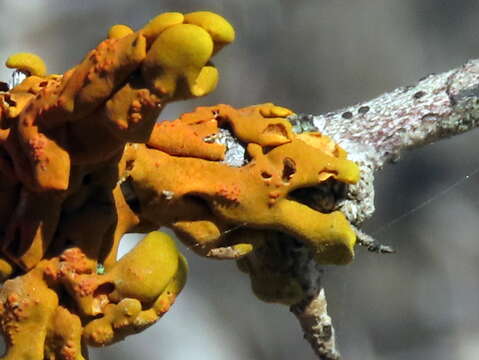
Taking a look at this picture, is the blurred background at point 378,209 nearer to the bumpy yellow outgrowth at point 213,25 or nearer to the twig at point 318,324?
the twig at point 318,324

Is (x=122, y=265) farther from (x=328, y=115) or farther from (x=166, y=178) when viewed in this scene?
(x=328, y=115)

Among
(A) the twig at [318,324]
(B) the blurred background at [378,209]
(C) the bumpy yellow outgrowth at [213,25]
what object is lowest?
(B) the blurred background at [378,209]

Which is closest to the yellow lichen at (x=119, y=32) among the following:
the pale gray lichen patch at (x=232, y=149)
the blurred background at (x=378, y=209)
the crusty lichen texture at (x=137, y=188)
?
the crusty lichen texture at (x=137, y=188)

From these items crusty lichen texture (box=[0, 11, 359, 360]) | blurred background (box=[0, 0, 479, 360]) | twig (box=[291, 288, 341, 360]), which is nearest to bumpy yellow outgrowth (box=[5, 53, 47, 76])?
crusty lichen texture (box=[0, 11, 359, 360])

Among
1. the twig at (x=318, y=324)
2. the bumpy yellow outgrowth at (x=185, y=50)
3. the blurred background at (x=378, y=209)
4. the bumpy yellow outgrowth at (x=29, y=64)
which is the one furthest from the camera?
the blurred background at (x=378, y=209)

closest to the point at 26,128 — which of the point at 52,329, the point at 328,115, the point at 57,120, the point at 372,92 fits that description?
the point at 57,120

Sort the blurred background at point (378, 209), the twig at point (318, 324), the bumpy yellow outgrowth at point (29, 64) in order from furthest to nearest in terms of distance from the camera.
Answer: the blurred background at point (378, 209)
the twig at point (318, 324)
the bumpy yellow outgrowth at point (29, 64)

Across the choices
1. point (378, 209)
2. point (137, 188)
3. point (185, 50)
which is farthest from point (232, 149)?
point (378, 209)
